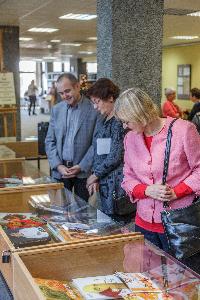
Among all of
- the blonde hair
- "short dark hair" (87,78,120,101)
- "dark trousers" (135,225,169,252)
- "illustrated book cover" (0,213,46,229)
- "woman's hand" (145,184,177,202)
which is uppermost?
"short dark hair" (87,78,120,101)

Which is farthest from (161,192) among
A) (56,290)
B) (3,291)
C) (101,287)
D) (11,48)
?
(11,48)

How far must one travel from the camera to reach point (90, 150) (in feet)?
12.0

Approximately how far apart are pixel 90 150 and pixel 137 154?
3.97ft

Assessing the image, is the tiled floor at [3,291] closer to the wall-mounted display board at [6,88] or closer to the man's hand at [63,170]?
the man's hand at [63,170]

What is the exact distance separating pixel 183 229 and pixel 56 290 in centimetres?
80

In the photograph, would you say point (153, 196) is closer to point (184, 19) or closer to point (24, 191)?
point (24, 191)

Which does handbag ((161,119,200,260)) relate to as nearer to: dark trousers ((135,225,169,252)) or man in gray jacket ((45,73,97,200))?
dark trousers ((135,225,169,252))

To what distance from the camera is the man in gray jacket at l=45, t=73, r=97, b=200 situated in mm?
3607

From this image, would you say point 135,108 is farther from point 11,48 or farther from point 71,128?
point 11,48

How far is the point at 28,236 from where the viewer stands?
221 cm

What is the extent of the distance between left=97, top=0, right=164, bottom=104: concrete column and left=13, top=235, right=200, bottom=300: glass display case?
2.19 meters

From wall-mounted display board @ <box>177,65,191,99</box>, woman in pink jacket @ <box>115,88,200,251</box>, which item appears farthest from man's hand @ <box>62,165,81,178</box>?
wall-mounted display board @ <box>177,65,191,99</box>

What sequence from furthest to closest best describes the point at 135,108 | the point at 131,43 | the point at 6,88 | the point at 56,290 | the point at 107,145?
the point at 6,88, the point at 131,43, the point at 107,145, the point at 135,108, the point at 56,290

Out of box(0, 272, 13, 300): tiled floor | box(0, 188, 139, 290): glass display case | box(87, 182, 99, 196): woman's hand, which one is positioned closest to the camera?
box(0, 188, 139, 290): glass display case
